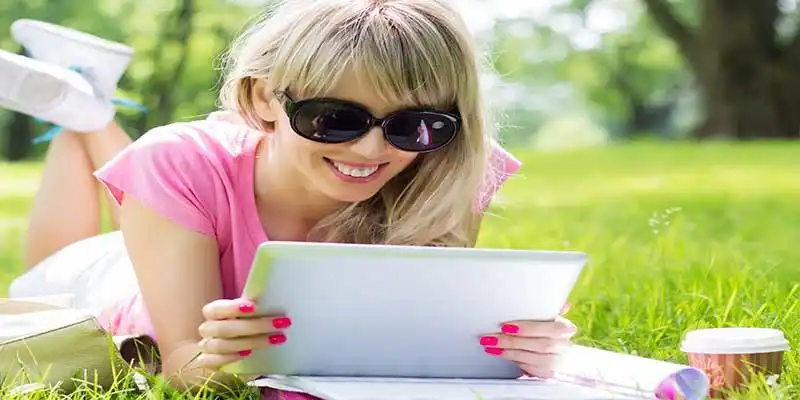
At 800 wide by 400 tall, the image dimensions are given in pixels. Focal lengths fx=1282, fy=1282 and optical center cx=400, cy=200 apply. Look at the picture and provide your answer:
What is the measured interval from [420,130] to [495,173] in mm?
570

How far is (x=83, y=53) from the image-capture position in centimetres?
374

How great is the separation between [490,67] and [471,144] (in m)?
0.22

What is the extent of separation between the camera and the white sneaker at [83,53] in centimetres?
374

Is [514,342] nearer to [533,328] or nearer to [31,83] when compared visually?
[533,328]

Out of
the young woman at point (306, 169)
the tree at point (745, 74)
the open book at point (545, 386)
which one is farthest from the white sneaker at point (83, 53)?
the tree at point (745, 74)

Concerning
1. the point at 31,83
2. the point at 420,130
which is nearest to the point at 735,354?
the point at 420,130

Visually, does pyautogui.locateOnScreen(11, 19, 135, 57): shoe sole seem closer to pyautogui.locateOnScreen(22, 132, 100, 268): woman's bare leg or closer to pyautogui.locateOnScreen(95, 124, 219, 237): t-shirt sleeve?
pyautogui.locateOnScreen(22, 132, 100, 268): woman's bare leg

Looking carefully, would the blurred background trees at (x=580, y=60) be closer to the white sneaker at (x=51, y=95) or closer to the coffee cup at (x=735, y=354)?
the white sneaker at (x=51, y=95)

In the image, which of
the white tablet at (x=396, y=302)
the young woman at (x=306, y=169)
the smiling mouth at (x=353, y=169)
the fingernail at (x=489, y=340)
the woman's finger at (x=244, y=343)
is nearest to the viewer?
the white tablet at (x=396, y=302)

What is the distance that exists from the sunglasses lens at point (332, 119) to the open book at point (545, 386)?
49 centimetres

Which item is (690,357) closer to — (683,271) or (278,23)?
(278,23)

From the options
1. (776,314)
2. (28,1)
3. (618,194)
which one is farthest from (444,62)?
(28,1)

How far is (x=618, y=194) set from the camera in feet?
25.8

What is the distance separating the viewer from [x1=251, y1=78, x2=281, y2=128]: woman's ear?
2.64 metres
